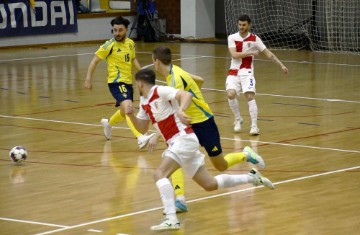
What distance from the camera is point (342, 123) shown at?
51.3ft

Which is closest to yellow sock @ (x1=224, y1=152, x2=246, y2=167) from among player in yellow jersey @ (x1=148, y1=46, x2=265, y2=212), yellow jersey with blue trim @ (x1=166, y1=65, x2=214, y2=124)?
player in yellow jersey @ (x1=148, y1=46, x2=265, y2=212)

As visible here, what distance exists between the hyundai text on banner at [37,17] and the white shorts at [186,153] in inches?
849

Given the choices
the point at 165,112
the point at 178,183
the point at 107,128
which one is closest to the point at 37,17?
the point at 107,128

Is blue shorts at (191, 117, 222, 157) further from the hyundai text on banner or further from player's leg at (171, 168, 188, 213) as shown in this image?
the hyundai text on banner

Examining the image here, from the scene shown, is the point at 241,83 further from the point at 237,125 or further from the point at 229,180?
the point at 229,180

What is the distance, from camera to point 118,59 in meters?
14.1

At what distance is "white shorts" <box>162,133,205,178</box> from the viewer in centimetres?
901

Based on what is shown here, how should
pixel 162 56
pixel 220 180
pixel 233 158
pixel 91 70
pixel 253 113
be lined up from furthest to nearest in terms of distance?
1. pixel 253 113
2. pixel 91 70
3. pixel 233 158
4. pixel 162 56
5. pixel 220 180

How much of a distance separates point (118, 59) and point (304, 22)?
16514mm

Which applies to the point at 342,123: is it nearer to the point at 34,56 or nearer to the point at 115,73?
the point at 115,73

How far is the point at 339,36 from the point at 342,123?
12.9 metres

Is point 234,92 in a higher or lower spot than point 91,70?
lower

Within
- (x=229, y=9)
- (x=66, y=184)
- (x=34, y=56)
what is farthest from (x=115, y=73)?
(x=229, y=9)

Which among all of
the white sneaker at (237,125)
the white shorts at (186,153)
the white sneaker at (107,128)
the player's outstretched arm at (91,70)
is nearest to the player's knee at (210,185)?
the white shorts at (186,153)
